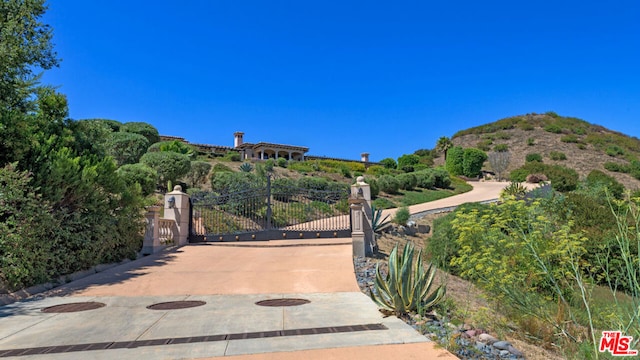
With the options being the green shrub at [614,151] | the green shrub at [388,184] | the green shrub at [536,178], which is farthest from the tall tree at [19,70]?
the green shrub at [614,151]

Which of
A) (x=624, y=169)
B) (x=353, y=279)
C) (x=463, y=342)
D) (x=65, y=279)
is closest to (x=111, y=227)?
(x=65, y=279)

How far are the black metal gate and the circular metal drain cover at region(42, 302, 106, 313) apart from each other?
7481 mm

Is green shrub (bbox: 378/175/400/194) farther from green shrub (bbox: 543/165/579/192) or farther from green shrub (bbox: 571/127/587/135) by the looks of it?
green shrub (bbox: 571/127/587/135)

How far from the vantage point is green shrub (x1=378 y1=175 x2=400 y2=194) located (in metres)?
31.7

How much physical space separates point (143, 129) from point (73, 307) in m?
36.5

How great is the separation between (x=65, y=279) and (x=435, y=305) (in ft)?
24.3

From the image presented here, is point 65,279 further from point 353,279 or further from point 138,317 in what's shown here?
point 353,279

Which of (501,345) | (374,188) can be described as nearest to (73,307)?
(501,345)

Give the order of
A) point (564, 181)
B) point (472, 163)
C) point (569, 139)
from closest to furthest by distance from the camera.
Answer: point (564, 181)
point (472, 163)
point (569, 139)

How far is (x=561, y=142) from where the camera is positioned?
207 ft

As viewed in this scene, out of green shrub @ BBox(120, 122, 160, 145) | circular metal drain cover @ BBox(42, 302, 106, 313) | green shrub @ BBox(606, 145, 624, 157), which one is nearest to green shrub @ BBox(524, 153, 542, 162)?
green shrub @ BBox(606, 145, 624, 157)

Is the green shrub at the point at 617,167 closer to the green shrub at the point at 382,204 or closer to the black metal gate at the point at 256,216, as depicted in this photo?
the green shrub at the point at 382,204

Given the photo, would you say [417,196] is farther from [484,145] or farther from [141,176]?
[484,145]

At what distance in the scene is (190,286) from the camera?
756 centimetres
